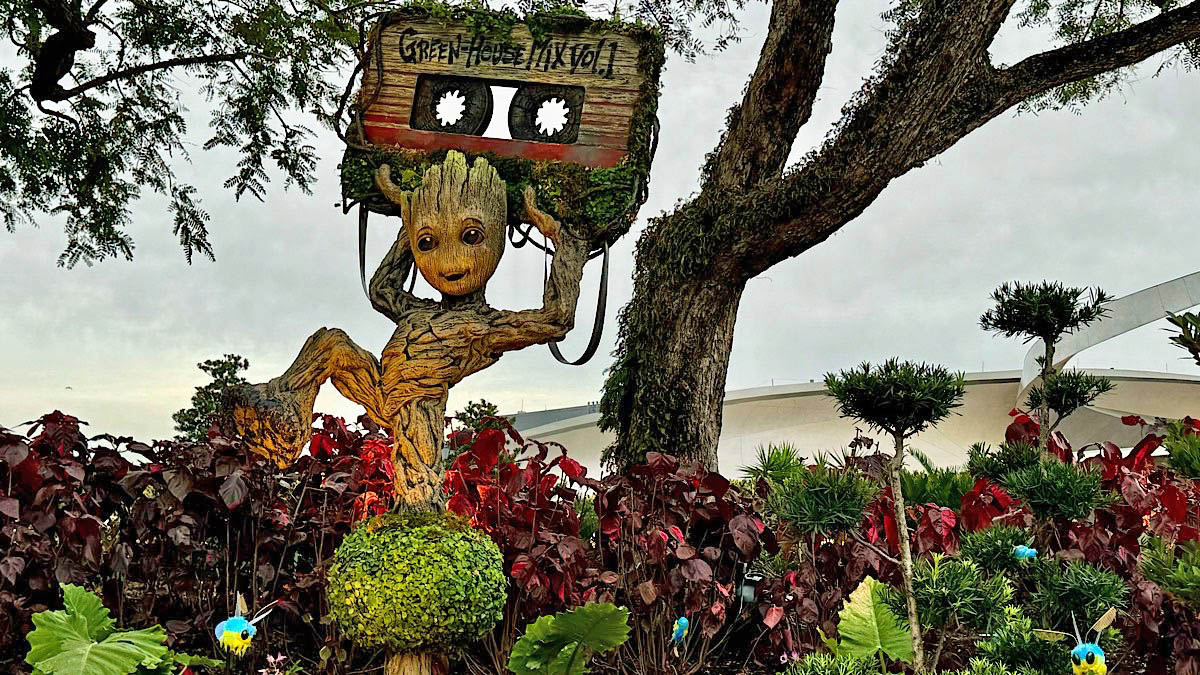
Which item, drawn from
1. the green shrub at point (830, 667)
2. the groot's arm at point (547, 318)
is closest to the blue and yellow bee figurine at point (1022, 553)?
the green shrub at point (830, 667)

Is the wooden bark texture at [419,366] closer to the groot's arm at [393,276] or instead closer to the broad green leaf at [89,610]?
the groot's arm at [393,276]

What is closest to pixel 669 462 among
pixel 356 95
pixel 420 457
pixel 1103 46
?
pixel 420 457

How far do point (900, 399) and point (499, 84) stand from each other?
5.92 feet

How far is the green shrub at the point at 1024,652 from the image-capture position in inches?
83.7

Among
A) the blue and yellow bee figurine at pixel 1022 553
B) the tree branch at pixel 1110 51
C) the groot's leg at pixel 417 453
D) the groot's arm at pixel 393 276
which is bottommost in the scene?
the blue and yellow bee figurine at pixel 1022 553

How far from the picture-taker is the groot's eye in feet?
10.0

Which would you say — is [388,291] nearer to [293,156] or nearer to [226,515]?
[226,515]

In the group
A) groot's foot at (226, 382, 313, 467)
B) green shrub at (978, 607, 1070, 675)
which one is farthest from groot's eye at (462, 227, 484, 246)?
green shrub at (978, 607, 1070, 675)

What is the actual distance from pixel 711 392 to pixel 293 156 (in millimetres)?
3373

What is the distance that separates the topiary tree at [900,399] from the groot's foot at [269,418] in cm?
154

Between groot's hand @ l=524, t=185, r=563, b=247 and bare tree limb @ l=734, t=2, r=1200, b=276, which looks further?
bare tree limb @ l=734, t=2, r=1200, b=276

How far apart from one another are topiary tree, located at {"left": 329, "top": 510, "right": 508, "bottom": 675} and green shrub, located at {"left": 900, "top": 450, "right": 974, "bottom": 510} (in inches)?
86.0

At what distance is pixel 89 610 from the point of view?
2746 millimetres

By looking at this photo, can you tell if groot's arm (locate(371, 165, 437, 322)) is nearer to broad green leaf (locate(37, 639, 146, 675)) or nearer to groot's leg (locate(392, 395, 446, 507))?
groot's leg (locate(392, 395, 446, 507))
